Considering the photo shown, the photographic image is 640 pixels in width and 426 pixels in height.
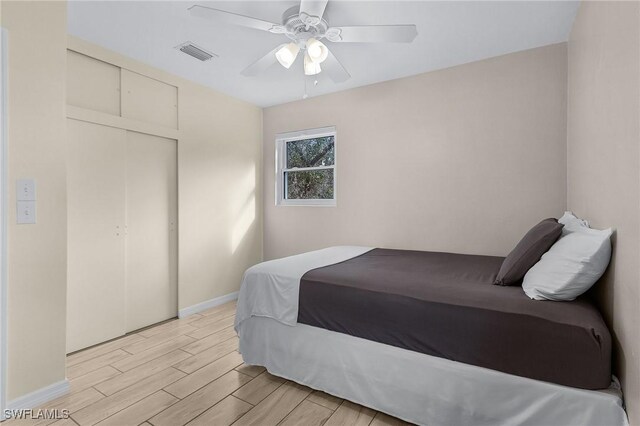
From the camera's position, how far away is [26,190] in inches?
75.3

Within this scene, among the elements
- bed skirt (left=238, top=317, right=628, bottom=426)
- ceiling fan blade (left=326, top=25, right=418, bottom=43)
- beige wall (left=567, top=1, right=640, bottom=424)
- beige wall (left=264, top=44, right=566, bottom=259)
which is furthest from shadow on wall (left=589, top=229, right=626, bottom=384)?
ceiling fan blade (left=326, top=25, right=418, bottom=43)

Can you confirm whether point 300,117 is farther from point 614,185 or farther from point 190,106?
point 614,185

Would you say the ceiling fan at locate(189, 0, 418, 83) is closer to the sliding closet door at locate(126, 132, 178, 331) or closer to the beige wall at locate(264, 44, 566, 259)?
the beige wall at locate(264, 44, 566, 259)

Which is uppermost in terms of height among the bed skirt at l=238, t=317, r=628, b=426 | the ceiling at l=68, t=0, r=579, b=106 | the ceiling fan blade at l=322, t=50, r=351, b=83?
the ceiling at l=68, t=0, r=579, b=106

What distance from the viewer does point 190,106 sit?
355cm

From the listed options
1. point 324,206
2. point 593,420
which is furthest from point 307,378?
point 324,206

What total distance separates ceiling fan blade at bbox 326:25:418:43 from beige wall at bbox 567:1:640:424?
972mm

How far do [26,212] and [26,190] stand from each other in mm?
131

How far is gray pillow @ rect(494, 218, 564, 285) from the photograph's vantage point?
70.4 inches

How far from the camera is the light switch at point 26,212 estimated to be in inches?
74.4

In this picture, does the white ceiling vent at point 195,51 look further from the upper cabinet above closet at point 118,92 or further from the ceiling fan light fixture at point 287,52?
the ceiling fan light fixture at point 287,52

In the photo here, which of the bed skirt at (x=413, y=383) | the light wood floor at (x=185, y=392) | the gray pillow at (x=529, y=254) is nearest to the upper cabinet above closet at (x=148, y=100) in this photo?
the light wood floor at (x=185, y=392)

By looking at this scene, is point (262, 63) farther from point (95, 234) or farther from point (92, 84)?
point (95, 234)

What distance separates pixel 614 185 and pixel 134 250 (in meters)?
3.52
